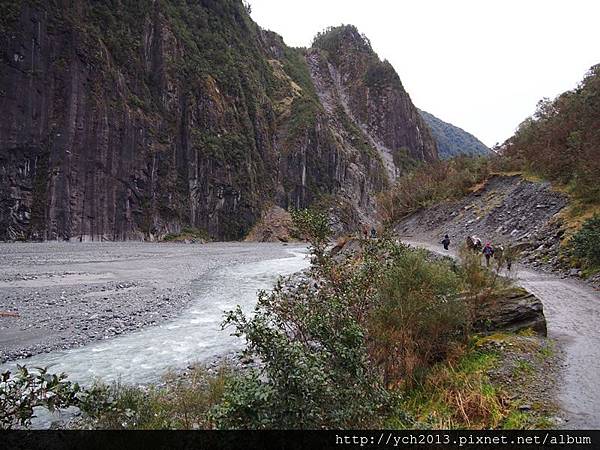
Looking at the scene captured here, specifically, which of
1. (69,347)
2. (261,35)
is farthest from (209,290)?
(261,35)

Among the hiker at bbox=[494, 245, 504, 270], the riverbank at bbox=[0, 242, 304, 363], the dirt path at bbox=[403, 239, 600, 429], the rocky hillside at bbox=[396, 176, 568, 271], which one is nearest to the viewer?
the dirt path at bbox=[403, 239, 600, 429]

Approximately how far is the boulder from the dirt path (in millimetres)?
442

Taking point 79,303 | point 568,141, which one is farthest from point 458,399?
point 568,141

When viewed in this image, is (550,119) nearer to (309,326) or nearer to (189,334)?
(189,334)

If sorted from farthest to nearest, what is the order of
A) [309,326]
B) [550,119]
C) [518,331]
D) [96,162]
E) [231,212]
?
[231,212] → [96,162] → [550,119] → [518,331] → [309,326]

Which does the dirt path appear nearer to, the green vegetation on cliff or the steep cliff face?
the green vegetation on cliff

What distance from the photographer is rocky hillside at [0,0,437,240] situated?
2756 inches

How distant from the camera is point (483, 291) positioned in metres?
8.66

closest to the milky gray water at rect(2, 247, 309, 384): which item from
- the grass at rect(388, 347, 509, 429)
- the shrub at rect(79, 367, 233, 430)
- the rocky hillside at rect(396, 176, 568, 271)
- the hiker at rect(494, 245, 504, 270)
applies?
the shrub at rect(79, 367, 233, 430)

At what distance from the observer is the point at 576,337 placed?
7.84m

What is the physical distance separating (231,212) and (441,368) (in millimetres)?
93168

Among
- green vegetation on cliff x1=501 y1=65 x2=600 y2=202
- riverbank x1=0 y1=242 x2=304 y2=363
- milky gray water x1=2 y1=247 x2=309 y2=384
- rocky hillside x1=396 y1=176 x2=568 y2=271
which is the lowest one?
milky gray water x1=2 y1=247 x2=309 y2=384

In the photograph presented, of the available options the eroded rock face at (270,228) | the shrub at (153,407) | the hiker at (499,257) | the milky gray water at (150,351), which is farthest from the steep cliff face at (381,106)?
the shrub at (153,407)

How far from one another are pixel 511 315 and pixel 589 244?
7949mm
